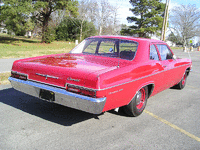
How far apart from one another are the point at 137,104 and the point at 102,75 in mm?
1354

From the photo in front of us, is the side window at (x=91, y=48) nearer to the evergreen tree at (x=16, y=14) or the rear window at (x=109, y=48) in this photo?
the rear window at (x=109, y=48)

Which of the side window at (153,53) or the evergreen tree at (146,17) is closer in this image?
the side window at (153,53)

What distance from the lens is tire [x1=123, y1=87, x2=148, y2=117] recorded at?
3670 millimetres

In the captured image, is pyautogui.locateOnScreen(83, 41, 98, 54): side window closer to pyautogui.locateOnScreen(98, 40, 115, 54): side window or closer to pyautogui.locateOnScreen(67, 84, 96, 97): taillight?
pyautogui.locateOnScreen(98, 40, 115, 54): side window

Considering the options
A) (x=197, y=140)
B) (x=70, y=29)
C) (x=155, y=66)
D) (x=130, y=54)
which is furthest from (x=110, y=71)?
(x=70, y=29)

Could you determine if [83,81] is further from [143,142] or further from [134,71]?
[143,142]

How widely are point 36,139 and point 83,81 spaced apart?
42.0 inches

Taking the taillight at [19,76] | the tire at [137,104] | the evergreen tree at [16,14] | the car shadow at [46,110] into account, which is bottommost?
the car shadow at [46,110]

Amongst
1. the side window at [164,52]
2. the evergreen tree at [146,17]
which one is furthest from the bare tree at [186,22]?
the side window at [164,52]

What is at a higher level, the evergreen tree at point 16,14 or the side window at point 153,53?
the evergreen tree at point 16,14

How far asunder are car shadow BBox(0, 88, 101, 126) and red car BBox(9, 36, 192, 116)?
0.55m

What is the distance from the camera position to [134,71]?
11.5 feet

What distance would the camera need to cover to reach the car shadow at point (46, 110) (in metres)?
3.65

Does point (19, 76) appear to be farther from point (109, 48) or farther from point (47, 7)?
point (47, 7)
